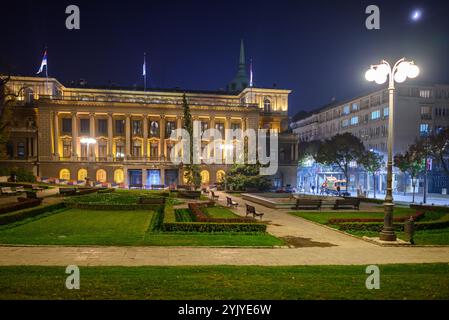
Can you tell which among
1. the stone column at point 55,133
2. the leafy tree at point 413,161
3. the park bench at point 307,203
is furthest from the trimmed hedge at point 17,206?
the stone column at point 55,133

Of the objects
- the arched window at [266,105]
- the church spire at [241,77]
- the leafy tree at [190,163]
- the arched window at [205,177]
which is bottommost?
the arched window at [205,177]

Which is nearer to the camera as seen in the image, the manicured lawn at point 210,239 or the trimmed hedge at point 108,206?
the manicured lawn at point 210,239

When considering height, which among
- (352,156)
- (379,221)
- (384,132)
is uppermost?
(384,132)

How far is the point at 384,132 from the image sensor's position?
73750mm

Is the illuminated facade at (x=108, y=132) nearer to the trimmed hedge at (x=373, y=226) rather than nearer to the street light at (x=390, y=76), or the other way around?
the trimmed hedge at (x=373, y=226)

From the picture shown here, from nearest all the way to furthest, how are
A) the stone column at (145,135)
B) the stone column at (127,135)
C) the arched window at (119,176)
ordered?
the arched window at (119,176) < the stone column at (127,135) < the stone column at (145,135)

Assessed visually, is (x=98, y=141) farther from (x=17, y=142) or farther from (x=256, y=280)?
(x=256, y=280)

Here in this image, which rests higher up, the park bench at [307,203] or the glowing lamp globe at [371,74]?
the glowing lamp globe at [371,74]

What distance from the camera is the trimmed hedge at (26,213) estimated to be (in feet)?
60.7

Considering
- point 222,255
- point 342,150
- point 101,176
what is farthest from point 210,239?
point 101,176

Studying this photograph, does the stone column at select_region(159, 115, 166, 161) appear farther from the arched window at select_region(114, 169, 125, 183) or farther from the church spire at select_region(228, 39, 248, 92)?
the church spire at select_region(228, 39, 248, 92)

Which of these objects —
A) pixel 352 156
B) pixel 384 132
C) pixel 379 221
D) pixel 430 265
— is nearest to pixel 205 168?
pixel 352 156

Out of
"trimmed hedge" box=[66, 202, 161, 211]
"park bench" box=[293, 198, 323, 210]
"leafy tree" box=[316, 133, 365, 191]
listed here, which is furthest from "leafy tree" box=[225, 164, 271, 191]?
"trimmed hedge" box=[66, 202, 161, 211]
